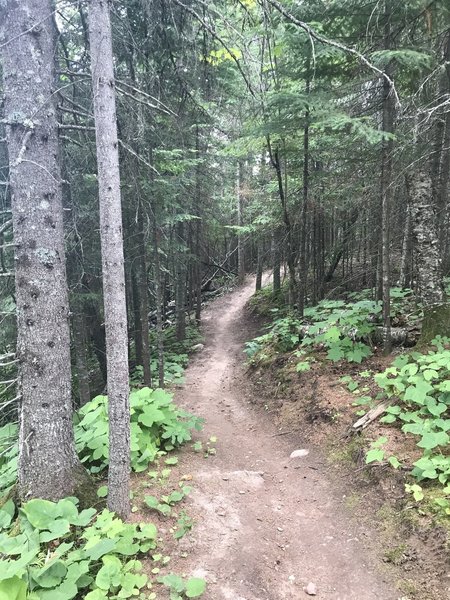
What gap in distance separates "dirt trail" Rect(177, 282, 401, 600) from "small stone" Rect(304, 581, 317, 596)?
0.04 meters

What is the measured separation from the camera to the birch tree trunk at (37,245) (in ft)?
12.9

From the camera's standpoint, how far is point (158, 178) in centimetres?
906

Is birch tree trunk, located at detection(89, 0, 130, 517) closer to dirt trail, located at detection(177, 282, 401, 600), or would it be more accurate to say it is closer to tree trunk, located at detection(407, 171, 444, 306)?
dirt trail, located at detection(177, 282, 401, 600)

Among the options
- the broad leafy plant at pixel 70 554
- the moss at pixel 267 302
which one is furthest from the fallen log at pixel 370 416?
the moss at pixel 267 302

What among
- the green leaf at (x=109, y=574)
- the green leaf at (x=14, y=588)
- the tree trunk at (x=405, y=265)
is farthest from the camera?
the tree trunk at (x=405, y=265)

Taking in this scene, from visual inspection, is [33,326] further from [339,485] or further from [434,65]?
[434,65]

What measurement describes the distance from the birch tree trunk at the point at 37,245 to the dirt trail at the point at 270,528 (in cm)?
156

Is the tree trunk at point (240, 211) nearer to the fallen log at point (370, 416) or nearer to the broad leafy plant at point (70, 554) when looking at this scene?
the fallen log at point (370, 416)

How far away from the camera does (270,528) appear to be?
427 cm

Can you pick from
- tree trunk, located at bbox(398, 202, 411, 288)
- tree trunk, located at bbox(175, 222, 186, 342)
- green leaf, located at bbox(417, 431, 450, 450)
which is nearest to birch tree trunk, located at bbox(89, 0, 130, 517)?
green leaf, located at bbox(417, 431, 450, 450)

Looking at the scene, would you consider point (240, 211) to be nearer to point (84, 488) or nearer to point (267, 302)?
point (267, 302)

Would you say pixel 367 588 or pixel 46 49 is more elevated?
pixel 46 49

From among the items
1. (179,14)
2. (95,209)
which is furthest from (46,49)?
(95,209)

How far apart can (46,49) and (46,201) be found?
158 cm
